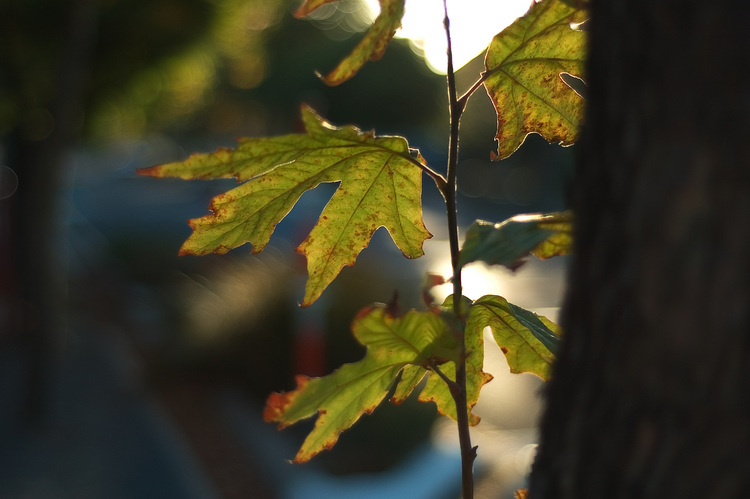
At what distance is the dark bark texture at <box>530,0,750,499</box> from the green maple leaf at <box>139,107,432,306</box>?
37cm

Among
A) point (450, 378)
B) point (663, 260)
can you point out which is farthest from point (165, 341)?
point (663, 260)

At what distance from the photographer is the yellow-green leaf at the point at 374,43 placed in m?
0.92

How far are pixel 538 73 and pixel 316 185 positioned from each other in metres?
0.35

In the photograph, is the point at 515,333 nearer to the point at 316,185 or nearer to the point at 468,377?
the point at 468,377

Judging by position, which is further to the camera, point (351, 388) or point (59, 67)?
point (59, 67)

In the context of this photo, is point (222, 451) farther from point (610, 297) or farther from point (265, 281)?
point (610, 297)

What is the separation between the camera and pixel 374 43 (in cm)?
94

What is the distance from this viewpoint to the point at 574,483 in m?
0.65

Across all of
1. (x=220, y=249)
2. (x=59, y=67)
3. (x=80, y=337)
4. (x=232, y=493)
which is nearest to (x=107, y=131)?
(x=80, y=337)

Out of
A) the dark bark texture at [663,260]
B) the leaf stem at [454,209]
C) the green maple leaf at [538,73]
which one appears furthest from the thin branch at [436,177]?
the dark bark texture at [663,260]

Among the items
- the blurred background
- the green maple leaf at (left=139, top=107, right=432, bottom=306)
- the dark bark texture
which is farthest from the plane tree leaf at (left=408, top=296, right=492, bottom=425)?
the blurred background

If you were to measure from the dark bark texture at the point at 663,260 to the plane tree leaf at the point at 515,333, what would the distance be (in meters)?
0.34

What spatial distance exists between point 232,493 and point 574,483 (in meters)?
4.44

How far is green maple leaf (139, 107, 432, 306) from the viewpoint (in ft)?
2.96
